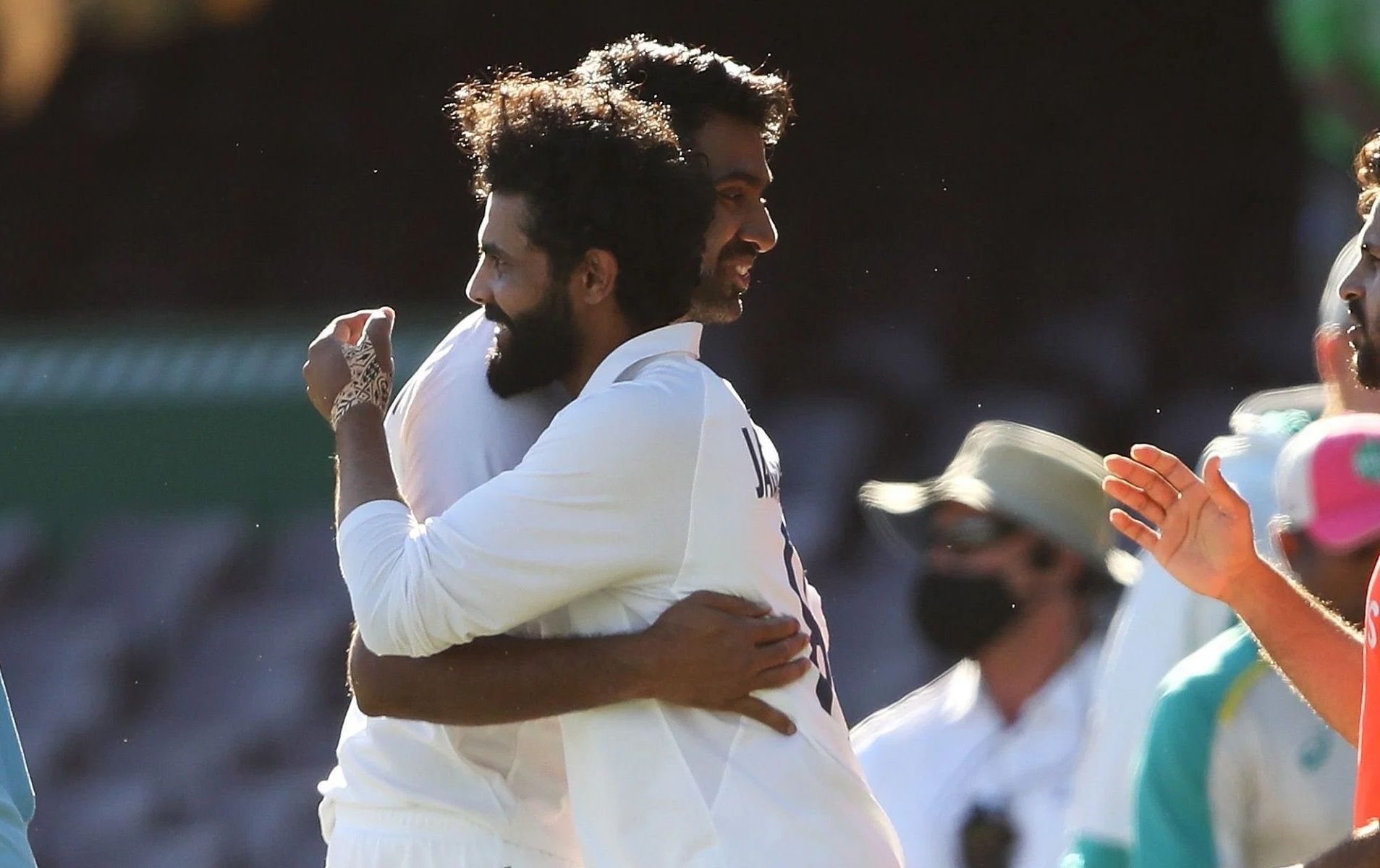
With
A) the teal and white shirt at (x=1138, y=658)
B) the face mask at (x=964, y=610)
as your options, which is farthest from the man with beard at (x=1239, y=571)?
the face mask at (x=964, y=610)

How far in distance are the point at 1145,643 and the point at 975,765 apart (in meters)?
0.41

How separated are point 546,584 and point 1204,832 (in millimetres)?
906

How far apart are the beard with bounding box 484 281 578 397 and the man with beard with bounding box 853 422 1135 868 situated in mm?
1236

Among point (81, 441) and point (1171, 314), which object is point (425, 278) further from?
point (1171, 314)

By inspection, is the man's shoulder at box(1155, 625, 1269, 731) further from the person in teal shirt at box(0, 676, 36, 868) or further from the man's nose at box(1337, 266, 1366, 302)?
the person in teal shirt at box(0, 676, 36, 868)

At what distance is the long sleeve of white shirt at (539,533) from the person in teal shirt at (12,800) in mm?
389

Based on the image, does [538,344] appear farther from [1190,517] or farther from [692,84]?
[1190,517]

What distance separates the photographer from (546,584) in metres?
2.22

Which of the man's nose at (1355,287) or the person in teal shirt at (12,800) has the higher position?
the man's nose at (1355,287)

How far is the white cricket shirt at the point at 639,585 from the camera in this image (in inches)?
86.7

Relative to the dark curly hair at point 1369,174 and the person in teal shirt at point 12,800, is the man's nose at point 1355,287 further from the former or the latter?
the person in teal shirt at point 12,800

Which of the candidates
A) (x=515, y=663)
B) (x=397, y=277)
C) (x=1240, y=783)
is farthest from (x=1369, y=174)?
(x=397, y=277)

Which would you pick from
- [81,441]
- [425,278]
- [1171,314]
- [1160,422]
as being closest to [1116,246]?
[1171,314]

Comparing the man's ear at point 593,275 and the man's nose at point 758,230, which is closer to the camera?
the man's ear at point 593,275
